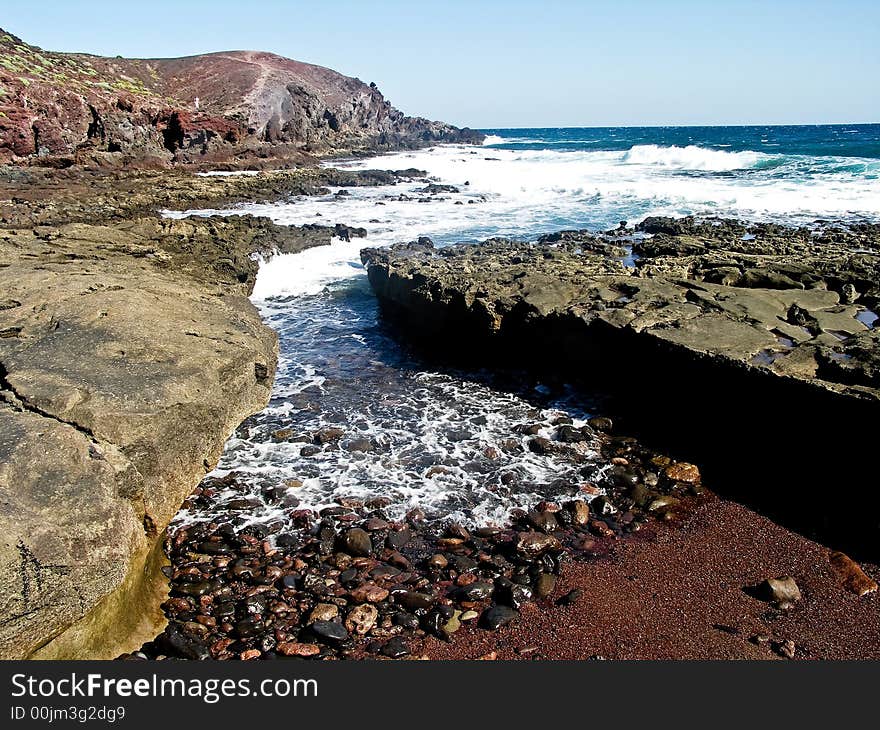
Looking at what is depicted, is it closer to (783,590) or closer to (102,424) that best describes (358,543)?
(102,424)

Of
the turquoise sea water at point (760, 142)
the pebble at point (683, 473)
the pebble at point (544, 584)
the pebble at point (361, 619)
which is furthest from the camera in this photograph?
the turquoise sea water at point (760, 142)

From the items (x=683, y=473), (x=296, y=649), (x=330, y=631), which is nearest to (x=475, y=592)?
(x=330, y=631)

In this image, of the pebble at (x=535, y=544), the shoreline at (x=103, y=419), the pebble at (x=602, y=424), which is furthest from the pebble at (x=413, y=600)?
the pebble at (x=602, y=424)

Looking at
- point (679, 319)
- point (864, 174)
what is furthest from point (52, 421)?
point (864, 174)

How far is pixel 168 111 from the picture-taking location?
3691 centimetres

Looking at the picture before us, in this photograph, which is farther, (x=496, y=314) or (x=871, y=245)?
(x=871, y=245)

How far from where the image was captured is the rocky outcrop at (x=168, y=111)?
30359mm

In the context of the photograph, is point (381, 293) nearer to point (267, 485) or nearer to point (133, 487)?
point (267, 485)

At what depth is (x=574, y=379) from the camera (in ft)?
28.9

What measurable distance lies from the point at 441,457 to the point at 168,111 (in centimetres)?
3837

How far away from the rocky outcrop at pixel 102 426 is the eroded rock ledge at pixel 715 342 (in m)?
3.55

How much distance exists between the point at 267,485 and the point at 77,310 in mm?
2969

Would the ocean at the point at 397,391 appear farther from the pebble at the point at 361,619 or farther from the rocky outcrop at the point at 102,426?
the pebble at the point at 361,619

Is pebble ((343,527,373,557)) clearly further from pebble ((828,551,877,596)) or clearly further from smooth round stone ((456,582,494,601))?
pebble ((828,551,877,596))
